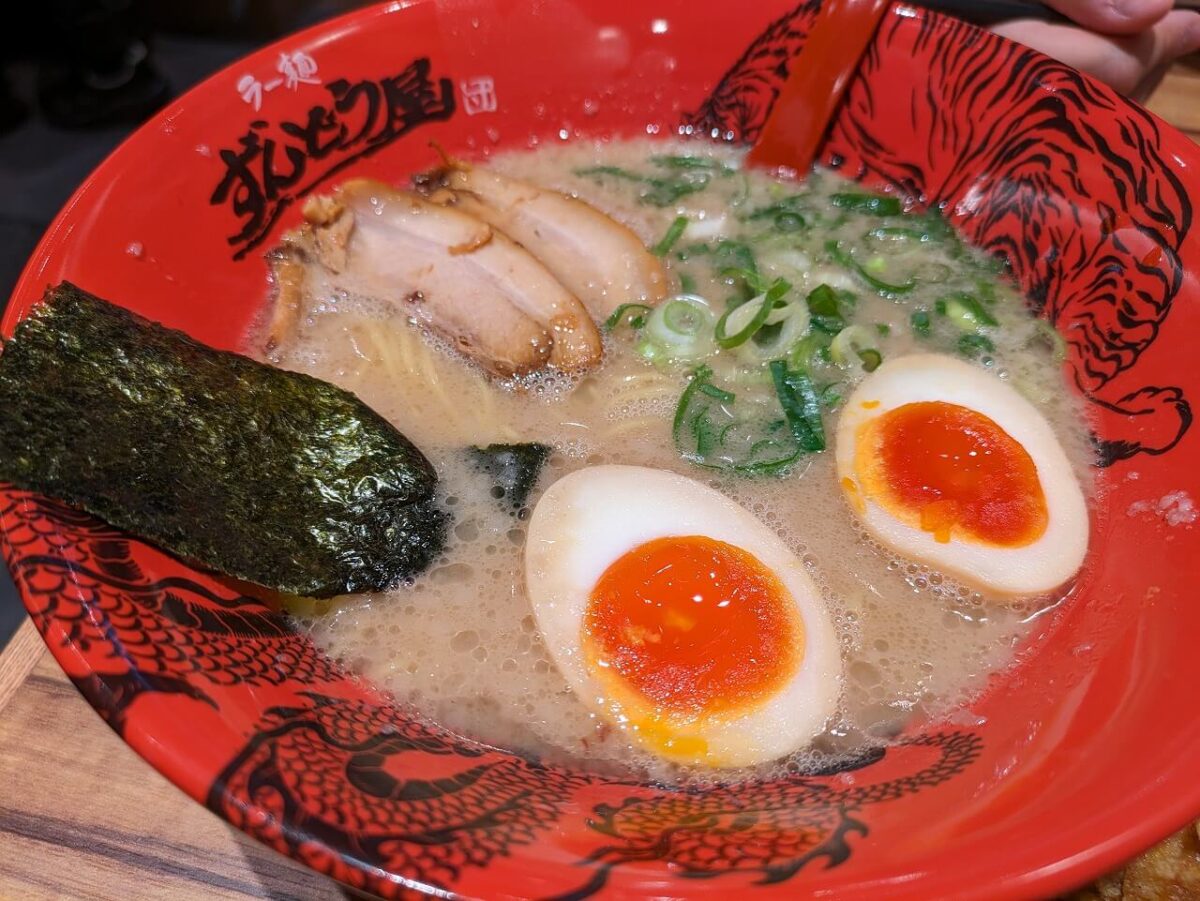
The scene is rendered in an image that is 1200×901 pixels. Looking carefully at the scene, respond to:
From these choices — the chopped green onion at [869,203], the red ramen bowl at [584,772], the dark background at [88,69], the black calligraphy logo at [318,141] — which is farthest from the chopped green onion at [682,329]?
the dark background at [88,69]

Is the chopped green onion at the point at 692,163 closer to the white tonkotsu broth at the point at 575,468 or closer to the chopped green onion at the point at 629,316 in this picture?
the white tonkotsu broth at the point at 575,468

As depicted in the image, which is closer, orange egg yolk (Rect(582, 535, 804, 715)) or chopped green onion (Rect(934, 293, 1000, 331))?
orange egg yolk (Rect(582, 535, 804, 715))

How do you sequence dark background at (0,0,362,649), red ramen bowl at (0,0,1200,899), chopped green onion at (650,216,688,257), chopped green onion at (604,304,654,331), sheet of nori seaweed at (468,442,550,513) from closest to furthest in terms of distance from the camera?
red ramen bowl at (0,0,1200,899), sheet of nori seaweed at (468,442,550,513), chopped green onion at (604,304,654,331), chopped green onion at (650,216,688,257), dark background at (0,0,362,649)

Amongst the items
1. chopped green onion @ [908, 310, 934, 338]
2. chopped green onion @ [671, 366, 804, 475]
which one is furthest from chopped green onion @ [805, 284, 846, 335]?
chopped green onion @ [671, 366, 804, 475]

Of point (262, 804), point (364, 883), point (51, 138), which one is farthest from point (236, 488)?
point (51, 138)

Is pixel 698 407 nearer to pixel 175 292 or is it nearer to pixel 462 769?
pixel 462 769

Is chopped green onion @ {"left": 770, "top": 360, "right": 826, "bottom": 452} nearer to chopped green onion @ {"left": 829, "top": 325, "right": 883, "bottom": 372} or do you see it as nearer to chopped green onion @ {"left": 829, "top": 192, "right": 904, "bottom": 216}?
chopped green onion @ {"left": 829, "top": 325, "right": 883, "bottom": 372}
